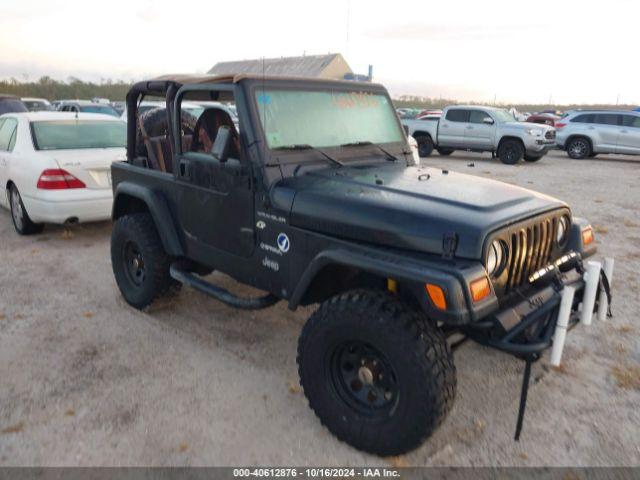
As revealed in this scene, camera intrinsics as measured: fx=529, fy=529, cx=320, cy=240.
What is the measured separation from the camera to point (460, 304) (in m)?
2.40

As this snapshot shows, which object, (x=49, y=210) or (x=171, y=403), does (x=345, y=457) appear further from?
(x=49, y=210)

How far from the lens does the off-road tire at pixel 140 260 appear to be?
4266 millimetres

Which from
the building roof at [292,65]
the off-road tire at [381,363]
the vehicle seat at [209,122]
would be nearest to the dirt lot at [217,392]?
the off-road tire at [381,363]

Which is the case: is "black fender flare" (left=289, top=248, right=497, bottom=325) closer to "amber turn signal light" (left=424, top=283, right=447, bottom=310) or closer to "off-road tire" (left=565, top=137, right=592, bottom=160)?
"amber turn signal light" (left=424, top=283, right=447, bottom=310)

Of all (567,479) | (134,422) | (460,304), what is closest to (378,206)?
(460,304)

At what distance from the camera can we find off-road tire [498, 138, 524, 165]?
16094mm

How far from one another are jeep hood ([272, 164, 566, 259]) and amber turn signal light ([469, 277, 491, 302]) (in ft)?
0.40

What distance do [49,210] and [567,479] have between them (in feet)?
19.0

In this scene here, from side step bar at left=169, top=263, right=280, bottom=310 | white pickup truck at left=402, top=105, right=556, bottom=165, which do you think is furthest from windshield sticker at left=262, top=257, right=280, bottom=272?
white pickup truck at left=402, top=105, right=556, bottom=165

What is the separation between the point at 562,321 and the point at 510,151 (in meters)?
14.7

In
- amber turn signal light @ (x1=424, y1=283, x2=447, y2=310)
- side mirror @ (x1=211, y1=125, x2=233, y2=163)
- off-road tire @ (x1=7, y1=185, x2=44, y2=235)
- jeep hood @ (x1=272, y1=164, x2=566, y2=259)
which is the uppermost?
side mirror @ (x1=211, y1=125, x2=233, y2=163)

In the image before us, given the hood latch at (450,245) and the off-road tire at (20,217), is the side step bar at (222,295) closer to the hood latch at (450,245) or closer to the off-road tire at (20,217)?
the hood latch at (450,245)

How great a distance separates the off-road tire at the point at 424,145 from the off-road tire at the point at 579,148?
15.7 feet

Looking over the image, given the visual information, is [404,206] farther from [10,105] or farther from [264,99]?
[10,105]
